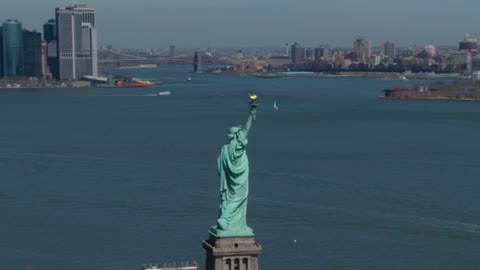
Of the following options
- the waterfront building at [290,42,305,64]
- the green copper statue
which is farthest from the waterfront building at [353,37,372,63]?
the green copper statue

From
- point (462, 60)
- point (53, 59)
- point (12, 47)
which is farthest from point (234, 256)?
point (462, 60)

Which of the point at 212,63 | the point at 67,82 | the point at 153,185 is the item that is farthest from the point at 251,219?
the point at 212,63

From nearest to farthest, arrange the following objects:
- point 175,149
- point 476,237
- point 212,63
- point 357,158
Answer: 1. point 476,237
2. point 357,158
3. point 175,149
4. point 212,63

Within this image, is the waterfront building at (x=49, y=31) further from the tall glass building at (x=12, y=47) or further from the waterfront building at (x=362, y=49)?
the waterfront building at (x=362, y=49)

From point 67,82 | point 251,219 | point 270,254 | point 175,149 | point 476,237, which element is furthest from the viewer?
point 67,82

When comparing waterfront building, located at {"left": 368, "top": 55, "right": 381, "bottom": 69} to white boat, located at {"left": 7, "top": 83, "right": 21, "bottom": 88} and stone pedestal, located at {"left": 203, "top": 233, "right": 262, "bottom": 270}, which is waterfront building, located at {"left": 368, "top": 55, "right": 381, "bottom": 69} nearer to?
white boat, located at {"left": 7, "top": 83, "right": 21, "bottom": 88}

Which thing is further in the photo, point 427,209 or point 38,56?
point 38,56

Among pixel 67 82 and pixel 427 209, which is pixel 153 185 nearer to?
pixel 427 209

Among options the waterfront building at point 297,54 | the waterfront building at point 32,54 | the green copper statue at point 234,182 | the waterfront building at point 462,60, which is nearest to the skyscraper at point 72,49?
the waterfront building at point 32,54
